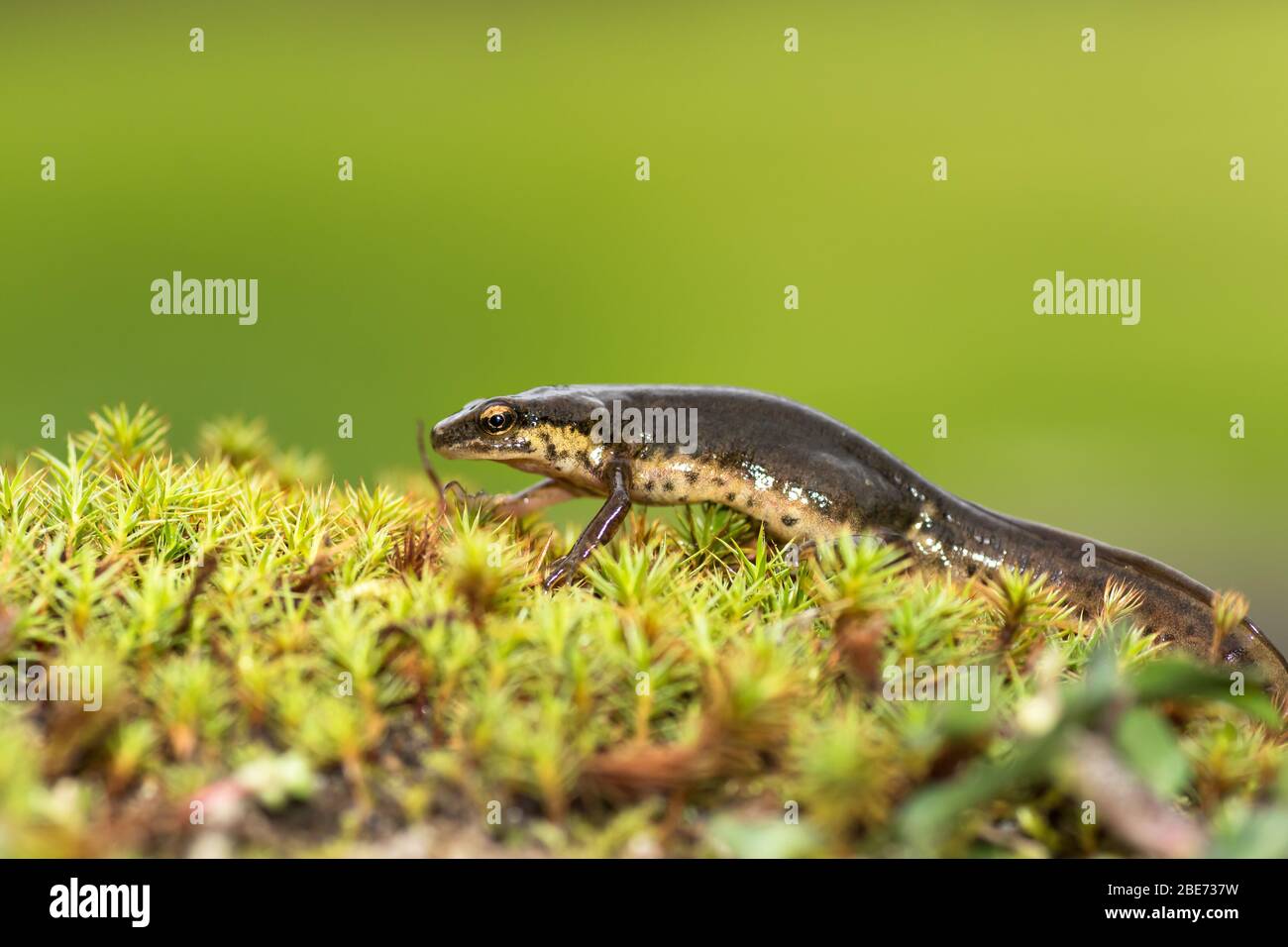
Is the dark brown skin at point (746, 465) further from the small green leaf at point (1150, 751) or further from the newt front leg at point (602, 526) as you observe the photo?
the small green leaf at point (1150, 751)

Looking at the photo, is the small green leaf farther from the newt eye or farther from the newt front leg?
the newt eye

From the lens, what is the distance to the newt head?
158 inches

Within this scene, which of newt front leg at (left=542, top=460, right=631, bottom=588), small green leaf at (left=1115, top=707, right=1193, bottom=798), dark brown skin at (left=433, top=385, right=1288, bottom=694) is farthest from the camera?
dark brown skin at (left=433, top=385, right=1288, bottom=694)

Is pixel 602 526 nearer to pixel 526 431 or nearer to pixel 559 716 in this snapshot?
pixel 526 431

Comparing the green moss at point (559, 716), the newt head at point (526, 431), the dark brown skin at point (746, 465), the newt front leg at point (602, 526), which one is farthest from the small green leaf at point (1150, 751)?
the newt head at point (526, 431)

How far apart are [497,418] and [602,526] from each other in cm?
72

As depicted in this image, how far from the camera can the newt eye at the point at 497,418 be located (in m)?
3.98

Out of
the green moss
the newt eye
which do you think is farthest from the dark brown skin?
the green moss

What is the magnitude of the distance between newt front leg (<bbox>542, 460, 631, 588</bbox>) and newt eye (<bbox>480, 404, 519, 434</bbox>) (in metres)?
0.42

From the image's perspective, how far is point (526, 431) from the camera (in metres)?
4.04

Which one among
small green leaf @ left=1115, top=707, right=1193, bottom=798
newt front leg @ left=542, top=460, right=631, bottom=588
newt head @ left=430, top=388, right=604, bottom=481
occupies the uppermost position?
newt head @ left=430, top=388, right=604, bottom=481

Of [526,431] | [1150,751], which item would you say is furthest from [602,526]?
[1150,751]
